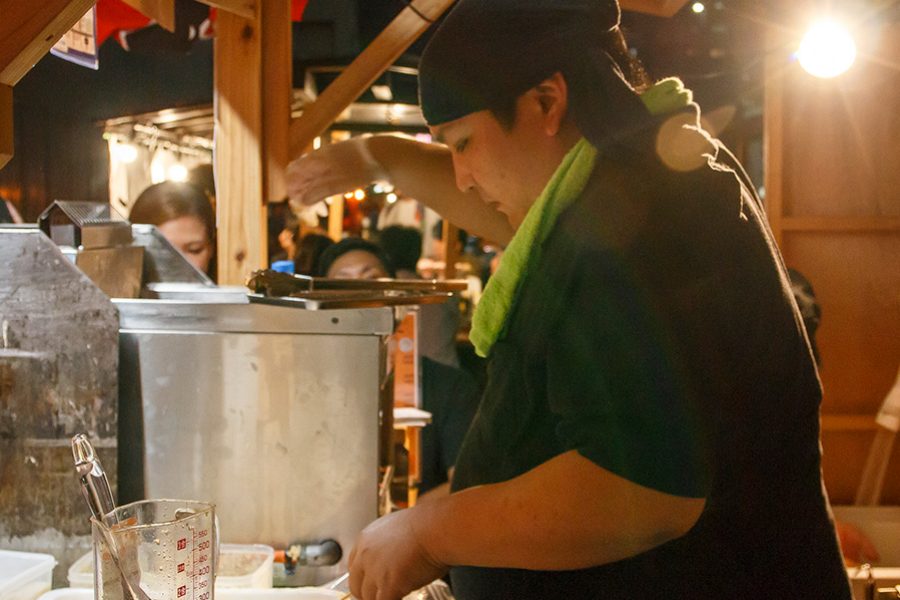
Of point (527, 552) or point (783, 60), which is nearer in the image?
point (527, 552)

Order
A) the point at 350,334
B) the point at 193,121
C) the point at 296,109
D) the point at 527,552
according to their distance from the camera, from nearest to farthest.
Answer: the point at 527,552
the point at 350,334
the point at 296,109
the point at 193,121

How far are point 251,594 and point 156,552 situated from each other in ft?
0.87

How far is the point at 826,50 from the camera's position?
3.71 metres

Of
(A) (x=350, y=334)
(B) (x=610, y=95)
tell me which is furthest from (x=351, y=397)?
(B) (x=610, y=95)

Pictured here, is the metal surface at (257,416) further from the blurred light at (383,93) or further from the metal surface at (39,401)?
the blurred light at (383,93)

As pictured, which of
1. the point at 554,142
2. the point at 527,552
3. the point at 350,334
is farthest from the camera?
the point at 350,334

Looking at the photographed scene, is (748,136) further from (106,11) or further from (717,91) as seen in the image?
(106,11)

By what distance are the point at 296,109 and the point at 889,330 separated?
430 centimetres

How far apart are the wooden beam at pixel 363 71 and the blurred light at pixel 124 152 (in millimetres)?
4885

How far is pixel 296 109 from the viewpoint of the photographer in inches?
252

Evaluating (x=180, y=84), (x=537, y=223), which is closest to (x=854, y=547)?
(x=537, y=223)

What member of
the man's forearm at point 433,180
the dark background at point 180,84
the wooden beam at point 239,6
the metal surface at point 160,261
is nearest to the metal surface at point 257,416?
the man's forearm at point 433,180

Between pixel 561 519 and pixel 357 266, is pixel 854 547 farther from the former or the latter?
pixel 561 519

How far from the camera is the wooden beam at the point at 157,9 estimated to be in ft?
6.79
